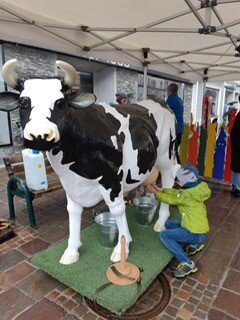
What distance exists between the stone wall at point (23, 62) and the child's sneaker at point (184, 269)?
537 centimetres

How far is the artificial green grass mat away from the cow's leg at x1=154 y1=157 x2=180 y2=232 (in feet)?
0.42

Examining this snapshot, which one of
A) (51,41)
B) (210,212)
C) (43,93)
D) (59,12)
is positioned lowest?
(210,212)

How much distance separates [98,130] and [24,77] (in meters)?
0.69

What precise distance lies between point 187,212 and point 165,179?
0.78 m

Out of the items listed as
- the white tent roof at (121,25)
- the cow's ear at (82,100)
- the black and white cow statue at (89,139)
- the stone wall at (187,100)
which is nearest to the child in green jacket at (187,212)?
the black and white cow statue at (89,139)

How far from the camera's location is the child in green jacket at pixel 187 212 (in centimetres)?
249

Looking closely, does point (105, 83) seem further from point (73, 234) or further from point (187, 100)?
point (73, 234)

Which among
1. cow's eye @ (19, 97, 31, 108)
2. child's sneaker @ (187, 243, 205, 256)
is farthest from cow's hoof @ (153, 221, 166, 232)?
cow's eye @ (19, 97, 31, 108)

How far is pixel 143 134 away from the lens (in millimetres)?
2666

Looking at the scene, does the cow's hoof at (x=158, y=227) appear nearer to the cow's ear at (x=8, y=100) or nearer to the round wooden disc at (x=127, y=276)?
the round wooden disc at (x=127, y=276)

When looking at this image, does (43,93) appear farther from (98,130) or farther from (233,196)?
(233,196)

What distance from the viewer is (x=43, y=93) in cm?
171

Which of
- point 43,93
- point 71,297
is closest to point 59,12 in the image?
point 43,93

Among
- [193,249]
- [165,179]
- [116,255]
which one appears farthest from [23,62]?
[193,249]
